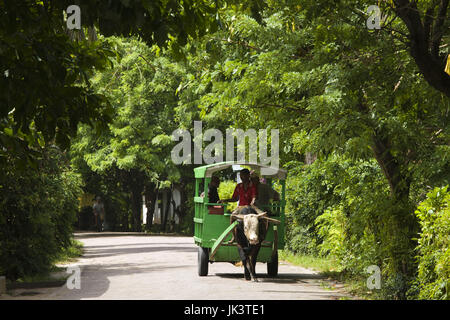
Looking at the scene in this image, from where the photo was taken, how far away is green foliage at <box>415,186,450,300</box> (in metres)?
9.77

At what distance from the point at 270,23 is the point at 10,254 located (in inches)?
271

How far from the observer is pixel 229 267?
1869 cm

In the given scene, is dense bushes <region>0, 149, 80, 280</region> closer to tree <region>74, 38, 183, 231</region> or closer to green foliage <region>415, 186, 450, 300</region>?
green foliage <region>415, 186, 450, 300</region>

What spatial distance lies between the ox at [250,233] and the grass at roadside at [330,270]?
1.43 meters

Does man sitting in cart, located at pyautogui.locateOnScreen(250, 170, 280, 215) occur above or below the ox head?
above

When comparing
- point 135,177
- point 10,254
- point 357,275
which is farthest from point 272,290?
point 135,177

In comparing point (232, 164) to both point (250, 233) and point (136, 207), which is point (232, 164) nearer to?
point (250, 233)

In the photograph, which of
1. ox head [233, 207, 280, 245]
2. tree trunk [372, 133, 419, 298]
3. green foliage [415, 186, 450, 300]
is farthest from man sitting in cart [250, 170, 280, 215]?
green foliage [415, 186, 450, 300]

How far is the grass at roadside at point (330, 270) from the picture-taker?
13.2 metres

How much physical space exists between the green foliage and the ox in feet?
14.0

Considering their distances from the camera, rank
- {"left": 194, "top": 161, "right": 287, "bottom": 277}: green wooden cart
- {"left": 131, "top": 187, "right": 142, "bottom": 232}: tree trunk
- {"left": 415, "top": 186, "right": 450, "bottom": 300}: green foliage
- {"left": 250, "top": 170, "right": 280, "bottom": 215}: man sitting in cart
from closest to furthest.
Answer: {"left": 415, "top": 186, "right": 450, "bottom": 300}: green foliage, {"left": 194, "top": 161, "right": 287, "bottom": 277}: green wooden cart, {"left": 250, "top": 170, "right": 280, "bottom": 215}: man sitting in cart, {"left": 131, "top": 187, "right": 142, "bottom": 232}: tree trunk

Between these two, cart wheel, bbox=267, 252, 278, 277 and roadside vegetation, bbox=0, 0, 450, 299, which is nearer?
roadside vegetation, bbox=0, 0, 450, 299

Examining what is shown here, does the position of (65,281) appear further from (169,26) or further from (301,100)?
(169,26)

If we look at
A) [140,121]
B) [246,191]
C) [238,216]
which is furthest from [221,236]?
[140,121]
